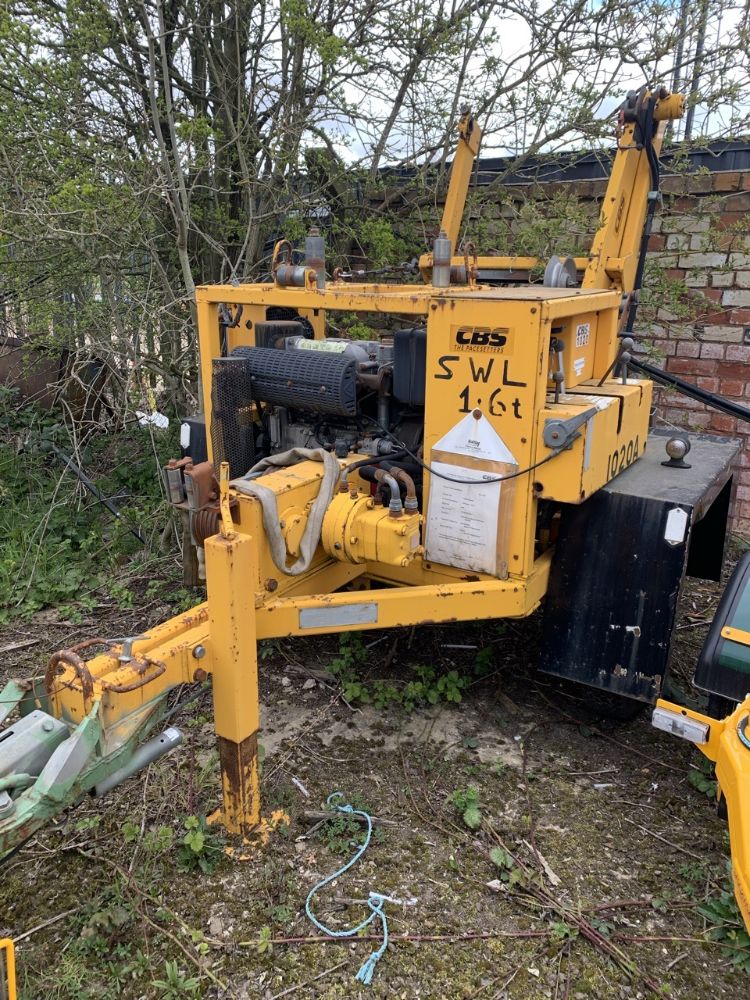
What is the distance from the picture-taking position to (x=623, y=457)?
10.8ft

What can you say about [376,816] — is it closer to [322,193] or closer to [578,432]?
[578,432]

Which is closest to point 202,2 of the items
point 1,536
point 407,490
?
point 1,536

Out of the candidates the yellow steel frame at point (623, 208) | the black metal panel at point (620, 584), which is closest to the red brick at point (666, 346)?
the yellow steel frame at point (623, 208)

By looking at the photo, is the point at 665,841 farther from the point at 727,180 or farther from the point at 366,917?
the point at 727,180

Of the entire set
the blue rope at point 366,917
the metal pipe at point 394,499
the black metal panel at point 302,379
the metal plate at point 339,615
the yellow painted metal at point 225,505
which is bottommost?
the blue rope at point 366,917

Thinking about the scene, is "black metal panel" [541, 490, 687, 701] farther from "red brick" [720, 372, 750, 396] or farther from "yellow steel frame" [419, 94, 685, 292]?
"red brick" [720, 372, 750, 396]

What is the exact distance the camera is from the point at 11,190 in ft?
15.5

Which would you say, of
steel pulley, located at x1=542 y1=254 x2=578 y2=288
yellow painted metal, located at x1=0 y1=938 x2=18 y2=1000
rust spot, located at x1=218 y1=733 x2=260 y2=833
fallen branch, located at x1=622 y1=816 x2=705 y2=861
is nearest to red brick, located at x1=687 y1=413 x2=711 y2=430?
steel pulley, located at x1=542 y1=254 x2=578 y2=288

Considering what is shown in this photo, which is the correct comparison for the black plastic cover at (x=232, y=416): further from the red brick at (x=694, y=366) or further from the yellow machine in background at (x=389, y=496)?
the red brick at (x=694, y=366)

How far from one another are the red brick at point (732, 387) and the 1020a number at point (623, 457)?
7.19ft

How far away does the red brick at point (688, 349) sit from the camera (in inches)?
212

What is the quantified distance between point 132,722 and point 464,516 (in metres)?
1.44

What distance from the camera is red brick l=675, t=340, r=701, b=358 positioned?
17.7 feet

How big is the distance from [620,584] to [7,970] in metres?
2.31
